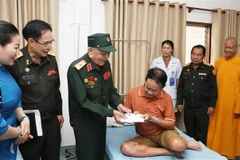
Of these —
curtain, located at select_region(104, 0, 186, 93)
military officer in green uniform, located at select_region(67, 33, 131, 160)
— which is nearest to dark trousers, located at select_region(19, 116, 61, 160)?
military officer in green uniform, located at select_region(67, 33, 131, 160)

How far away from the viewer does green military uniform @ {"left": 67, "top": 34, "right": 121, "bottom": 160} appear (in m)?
1.78

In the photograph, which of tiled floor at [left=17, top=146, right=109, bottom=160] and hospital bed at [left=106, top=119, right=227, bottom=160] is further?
tiled floor at [left=17, top=146, right=109, bottom=160]

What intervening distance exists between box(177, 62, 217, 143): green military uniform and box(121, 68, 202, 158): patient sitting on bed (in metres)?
0.94

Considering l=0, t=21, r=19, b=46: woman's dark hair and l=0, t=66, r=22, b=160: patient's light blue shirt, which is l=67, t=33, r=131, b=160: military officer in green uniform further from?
l=0, t=21, r=19, b=46: woman's dark hair

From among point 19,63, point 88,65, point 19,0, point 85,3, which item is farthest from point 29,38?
point 85,3

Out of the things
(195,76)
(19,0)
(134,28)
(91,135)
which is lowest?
(91,135)

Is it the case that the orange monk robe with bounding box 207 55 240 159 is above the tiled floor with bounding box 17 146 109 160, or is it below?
above

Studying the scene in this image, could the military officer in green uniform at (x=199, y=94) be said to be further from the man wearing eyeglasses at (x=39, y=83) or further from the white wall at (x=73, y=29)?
the man wearing eyeglasses at (x=39, y=83)

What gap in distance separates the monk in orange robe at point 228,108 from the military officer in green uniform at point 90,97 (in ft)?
5.79

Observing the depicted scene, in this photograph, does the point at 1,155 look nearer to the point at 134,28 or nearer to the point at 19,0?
the point at 19,0

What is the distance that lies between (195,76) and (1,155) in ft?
8.09

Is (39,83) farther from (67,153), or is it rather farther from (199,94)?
(199,94)

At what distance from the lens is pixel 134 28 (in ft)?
10.9

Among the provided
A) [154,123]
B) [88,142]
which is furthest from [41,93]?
[154,123]
